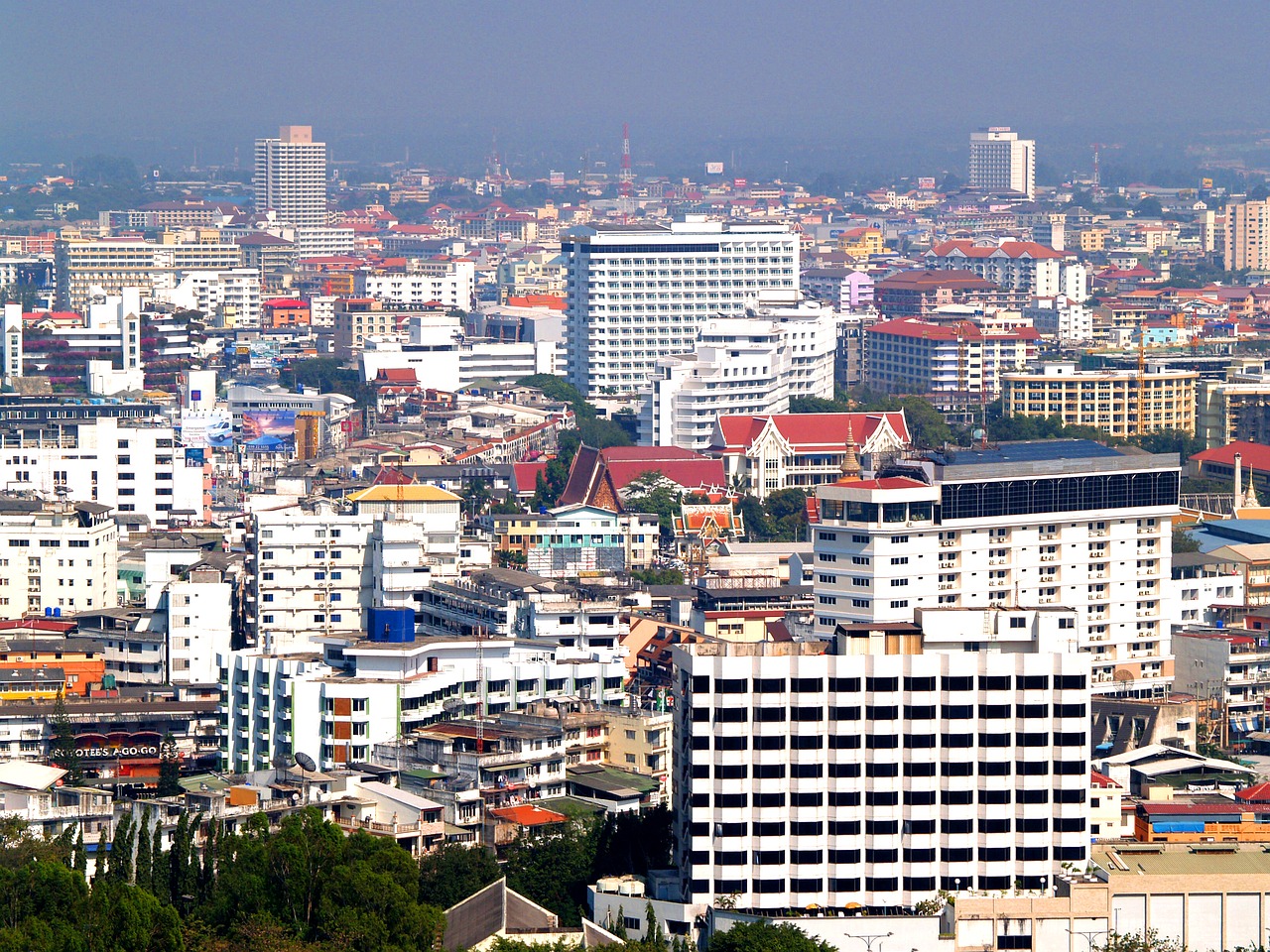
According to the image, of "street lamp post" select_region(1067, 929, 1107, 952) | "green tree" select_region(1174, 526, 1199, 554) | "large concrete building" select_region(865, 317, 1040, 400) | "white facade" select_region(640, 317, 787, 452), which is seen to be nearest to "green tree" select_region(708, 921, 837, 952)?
"street lamp post" select_region(1067, 929, 1107, 952)

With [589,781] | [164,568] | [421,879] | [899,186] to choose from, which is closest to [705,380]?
[164,568]

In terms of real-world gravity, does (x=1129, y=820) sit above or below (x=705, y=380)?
below

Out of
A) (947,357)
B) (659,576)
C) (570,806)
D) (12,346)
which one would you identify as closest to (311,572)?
(659,576)

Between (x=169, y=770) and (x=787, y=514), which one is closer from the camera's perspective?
(x=169, y=770)

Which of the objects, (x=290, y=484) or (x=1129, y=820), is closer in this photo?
(x=1129, y=820)

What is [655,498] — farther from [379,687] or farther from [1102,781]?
[1102,781]

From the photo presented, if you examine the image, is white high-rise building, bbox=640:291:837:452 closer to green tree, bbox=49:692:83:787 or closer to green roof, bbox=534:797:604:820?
green tree, bbox=49:692:83:787

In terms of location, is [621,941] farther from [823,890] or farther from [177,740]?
[177,740]
